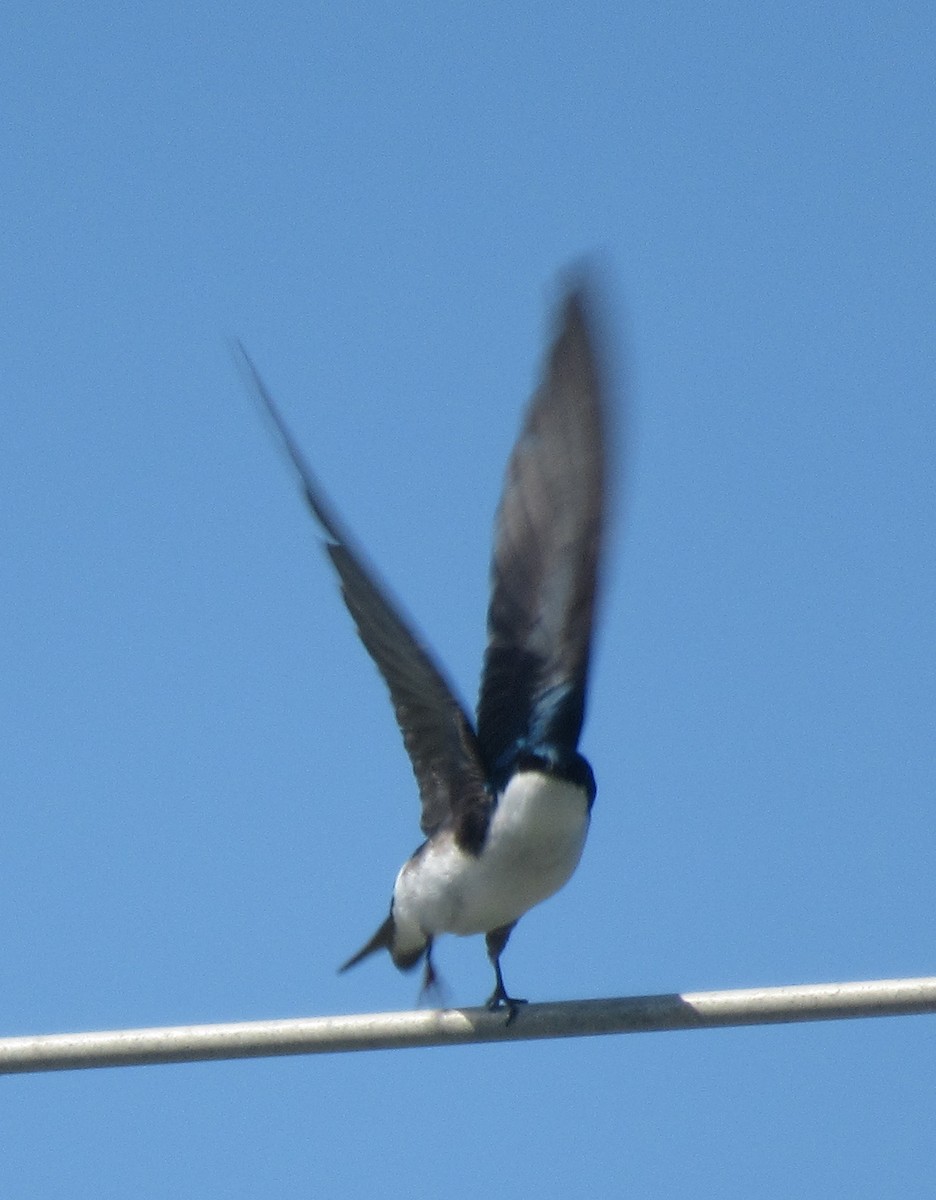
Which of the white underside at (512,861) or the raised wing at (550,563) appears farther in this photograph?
the raised wing at (550,563)

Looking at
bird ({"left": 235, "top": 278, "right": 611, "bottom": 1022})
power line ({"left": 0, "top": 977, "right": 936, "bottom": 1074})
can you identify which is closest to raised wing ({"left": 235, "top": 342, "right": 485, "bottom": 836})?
bird ({"left": 235, "top": 278, "right": 611, "bottom": 1022})

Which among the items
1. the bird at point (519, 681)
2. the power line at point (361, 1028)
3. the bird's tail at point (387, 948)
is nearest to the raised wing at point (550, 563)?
the bird at point (519, 681)

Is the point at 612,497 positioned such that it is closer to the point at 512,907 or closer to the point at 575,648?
the point at 575,648

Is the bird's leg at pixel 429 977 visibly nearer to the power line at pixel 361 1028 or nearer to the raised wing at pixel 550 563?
the raised wing at pixel 550 563

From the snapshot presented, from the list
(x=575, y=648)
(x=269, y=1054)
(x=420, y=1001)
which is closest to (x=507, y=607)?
(x=575, y=648)

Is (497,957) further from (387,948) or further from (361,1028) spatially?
(361,1028)

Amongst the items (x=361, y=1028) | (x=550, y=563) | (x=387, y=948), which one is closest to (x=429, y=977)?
(x=387, y=948)

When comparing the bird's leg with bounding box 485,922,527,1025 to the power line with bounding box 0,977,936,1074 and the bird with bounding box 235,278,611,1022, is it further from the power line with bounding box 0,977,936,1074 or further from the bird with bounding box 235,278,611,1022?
the power line with bounding box 0,977,936,1074
